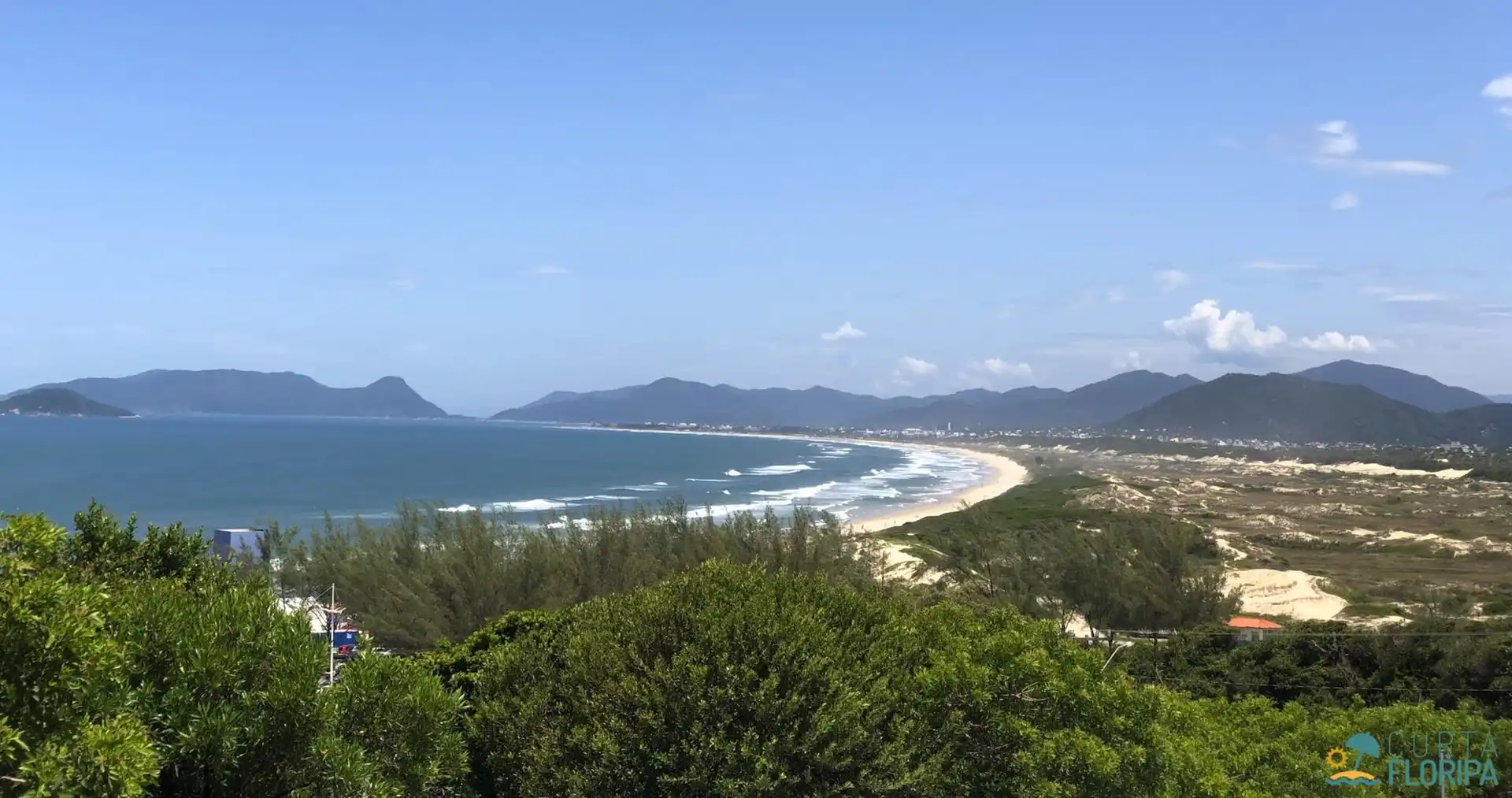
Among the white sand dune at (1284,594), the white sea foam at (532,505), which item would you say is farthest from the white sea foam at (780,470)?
the white sand dune at (1284,594)

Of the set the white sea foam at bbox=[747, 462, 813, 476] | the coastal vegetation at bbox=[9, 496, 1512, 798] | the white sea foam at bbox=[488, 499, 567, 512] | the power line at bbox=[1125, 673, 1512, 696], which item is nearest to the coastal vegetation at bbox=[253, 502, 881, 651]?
the power line at bbox=[1125, 673, 1512, 696]

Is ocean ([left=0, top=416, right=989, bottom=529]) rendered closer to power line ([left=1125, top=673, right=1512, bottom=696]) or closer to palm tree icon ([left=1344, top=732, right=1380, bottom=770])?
power line ([left=1125, top=673, right=1512, bottom=696])

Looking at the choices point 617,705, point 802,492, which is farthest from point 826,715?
point 802,492

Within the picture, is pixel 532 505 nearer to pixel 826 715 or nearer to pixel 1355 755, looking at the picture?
pixel 1355 755

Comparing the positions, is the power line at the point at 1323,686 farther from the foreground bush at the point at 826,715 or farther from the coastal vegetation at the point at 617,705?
the foreground bush at the point at 826,715

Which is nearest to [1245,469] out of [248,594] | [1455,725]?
[1455,725]

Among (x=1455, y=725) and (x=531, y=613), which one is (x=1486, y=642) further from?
(x=531, y=613)
